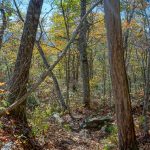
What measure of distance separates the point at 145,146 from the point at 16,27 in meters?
8.50

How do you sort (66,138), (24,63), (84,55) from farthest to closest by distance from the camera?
(84,55)
(66,138)
(24,63)

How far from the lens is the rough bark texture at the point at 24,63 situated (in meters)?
7.23

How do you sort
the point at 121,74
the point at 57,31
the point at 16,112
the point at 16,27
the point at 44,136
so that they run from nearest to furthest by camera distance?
the point at 121,74
the point at 16,112
the point at 44,136
the point at 16,27
the point at 57,31

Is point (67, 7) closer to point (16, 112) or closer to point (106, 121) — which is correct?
point (106, 121)

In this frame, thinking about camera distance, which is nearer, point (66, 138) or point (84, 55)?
point (66, 138)

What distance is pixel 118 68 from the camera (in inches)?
269

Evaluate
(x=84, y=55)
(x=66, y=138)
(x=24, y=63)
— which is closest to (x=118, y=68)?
(x=24, y=63)

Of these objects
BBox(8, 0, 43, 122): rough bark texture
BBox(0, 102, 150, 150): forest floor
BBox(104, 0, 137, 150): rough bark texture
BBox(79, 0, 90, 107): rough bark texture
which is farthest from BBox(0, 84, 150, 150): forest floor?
BBox(79, 0, 90, 107): rough bark texture

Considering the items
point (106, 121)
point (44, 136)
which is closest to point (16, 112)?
point (44, 136)

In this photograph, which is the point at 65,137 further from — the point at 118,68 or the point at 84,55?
the point at 84,55

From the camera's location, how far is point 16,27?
13844 millimetres

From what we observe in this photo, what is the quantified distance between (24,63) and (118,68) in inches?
87.2

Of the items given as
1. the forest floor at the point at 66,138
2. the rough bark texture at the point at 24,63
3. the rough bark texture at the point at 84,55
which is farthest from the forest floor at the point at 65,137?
the rough bark texture at the point at 84,55

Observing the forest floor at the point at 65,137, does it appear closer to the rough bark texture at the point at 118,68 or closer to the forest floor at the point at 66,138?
the forest floor at the point at 66,138
